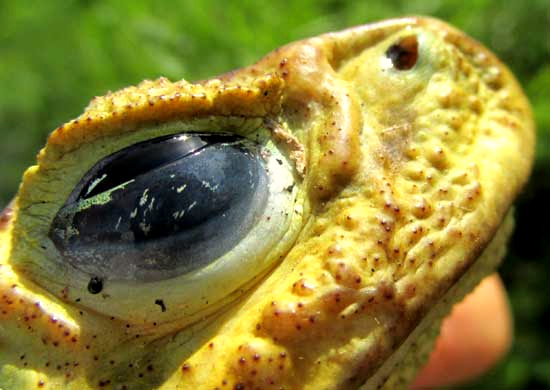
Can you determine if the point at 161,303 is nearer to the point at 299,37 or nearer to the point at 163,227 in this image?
the point at 163,227

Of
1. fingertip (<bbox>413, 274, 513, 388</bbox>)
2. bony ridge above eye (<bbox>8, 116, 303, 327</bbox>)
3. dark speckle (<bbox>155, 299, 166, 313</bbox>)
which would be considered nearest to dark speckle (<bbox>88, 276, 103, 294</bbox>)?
bony ridge above eye (<bbox>8, 116, 303, 327</bbox>)

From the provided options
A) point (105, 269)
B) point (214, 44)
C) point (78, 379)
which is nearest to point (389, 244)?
point (105, 269)

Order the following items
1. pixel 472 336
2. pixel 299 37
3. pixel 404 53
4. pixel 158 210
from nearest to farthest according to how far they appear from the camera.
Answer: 1. pixel 158 210
2. pixel 404 53
3. pixel 472 336
4. pixel 299 37

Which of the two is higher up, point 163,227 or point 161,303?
point 163,227

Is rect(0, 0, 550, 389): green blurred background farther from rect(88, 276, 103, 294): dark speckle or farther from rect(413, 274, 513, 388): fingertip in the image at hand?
rect(88, 276, 103, 294): dark speckle

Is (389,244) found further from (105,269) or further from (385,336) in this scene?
(105,269)

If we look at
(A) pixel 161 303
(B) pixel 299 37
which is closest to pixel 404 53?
(A) pixel 161 303
